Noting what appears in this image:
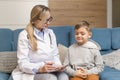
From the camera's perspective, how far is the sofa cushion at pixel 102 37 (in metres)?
2.86

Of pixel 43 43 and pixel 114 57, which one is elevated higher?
pixel 43 43

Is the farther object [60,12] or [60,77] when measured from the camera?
[60,12]

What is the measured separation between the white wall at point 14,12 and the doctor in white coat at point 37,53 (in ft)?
5.15

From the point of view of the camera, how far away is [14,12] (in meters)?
3.78

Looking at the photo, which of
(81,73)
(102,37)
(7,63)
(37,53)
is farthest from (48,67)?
(102,37)

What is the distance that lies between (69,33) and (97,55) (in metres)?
0.61

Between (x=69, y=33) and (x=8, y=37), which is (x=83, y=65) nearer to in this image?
(x=69, y=33)

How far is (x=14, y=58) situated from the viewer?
251cm

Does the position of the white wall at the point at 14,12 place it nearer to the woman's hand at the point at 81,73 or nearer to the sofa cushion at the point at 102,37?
the sofa cushion at the point at 102,37

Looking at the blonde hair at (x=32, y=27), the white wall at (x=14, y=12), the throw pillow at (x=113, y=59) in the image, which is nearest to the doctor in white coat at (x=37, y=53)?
the blonde hair at (x=32, y=27)

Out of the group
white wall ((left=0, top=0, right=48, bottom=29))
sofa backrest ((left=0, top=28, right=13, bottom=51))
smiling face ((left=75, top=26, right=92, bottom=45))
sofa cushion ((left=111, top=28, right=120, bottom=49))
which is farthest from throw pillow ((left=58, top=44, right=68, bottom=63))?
white wall ((left=0, top=0, right=48, bottom=29))

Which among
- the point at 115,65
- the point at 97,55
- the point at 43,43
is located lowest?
the point at 115,65

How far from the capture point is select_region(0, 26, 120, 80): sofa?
2460 millimetres

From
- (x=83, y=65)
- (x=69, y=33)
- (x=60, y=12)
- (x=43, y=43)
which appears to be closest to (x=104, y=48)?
(x=69, y=33)
